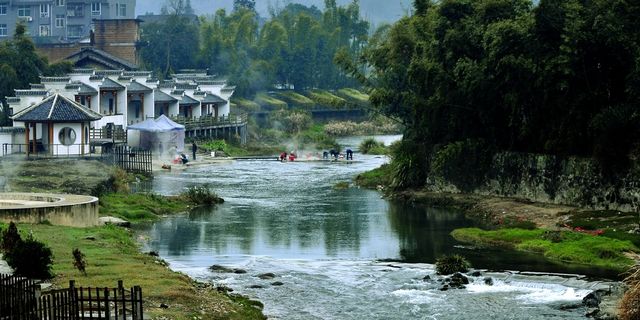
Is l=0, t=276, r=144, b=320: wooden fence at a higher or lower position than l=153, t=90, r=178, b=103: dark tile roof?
lower

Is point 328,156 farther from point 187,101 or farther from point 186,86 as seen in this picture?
point 186,86

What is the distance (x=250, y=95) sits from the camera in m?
172

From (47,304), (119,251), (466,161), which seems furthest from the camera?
(466,161)

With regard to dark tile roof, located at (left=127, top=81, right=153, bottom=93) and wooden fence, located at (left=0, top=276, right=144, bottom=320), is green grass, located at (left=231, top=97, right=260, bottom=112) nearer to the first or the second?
dark tile roof, located at (left=127, top=81, right=153, bottom=93)

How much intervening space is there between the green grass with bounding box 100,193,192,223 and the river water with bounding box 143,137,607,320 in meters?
1.34

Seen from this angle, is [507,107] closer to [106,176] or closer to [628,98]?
[628,98]

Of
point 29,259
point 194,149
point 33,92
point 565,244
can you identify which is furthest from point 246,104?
point 29,259

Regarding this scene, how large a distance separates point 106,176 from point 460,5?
24.3 meters

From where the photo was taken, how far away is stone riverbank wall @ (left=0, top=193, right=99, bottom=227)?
55.6 m

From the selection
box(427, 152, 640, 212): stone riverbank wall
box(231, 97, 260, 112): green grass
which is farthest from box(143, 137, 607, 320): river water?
box(231, 97, 260, 112): green grass

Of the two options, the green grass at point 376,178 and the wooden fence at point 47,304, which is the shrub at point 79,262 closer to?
the wooden fence at point 47,304

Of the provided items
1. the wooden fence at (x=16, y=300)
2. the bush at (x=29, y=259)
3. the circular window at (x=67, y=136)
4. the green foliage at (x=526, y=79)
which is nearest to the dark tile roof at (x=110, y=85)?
the circular window at (x=67, y=136)

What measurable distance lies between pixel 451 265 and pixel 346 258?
675 cm

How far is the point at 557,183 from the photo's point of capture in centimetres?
6950
